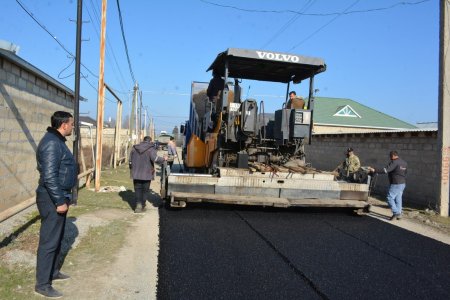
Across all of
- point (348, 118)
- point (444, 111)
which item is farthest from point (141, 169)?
point (348, 118)

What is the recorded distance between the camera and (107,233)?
6934 mm

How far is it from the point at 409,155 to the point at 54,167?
→ 457 inches

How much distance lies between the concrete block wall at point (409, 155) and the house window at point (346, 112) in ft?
60.9

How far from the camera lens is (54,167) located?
13.5 feet

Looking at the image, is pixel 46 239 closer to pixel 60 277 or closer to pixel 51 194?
pixel 51 194

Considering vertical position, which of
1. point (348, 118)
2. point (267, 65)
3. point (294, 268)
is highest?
point (348, 118)

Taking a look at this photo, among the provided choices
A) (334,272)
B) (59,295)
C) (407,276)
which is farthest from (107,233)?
(407,276)

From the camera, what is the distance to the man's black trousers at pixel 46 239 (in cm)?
419

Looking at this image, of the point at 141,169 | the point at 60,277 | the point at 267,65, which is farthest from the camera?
the point at 267,65

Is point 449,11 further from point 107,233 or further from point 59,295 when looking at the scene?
point 59,295

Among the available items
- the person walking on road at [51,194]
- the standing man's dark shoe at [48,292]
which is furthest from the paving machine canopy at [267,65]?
the standing man's dark shoe at [48,292]

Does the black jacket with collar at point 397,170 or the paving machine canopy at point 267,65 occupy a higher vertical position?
the paving machine canopy at point 267,65

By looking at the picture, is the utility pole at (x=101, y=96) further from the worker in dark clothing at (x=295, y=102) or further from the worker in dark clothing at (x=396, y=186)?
the worker in dark clothing at (x=396, y=186)

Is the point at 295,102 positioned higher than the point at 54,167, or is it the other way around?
the point at 295,102
